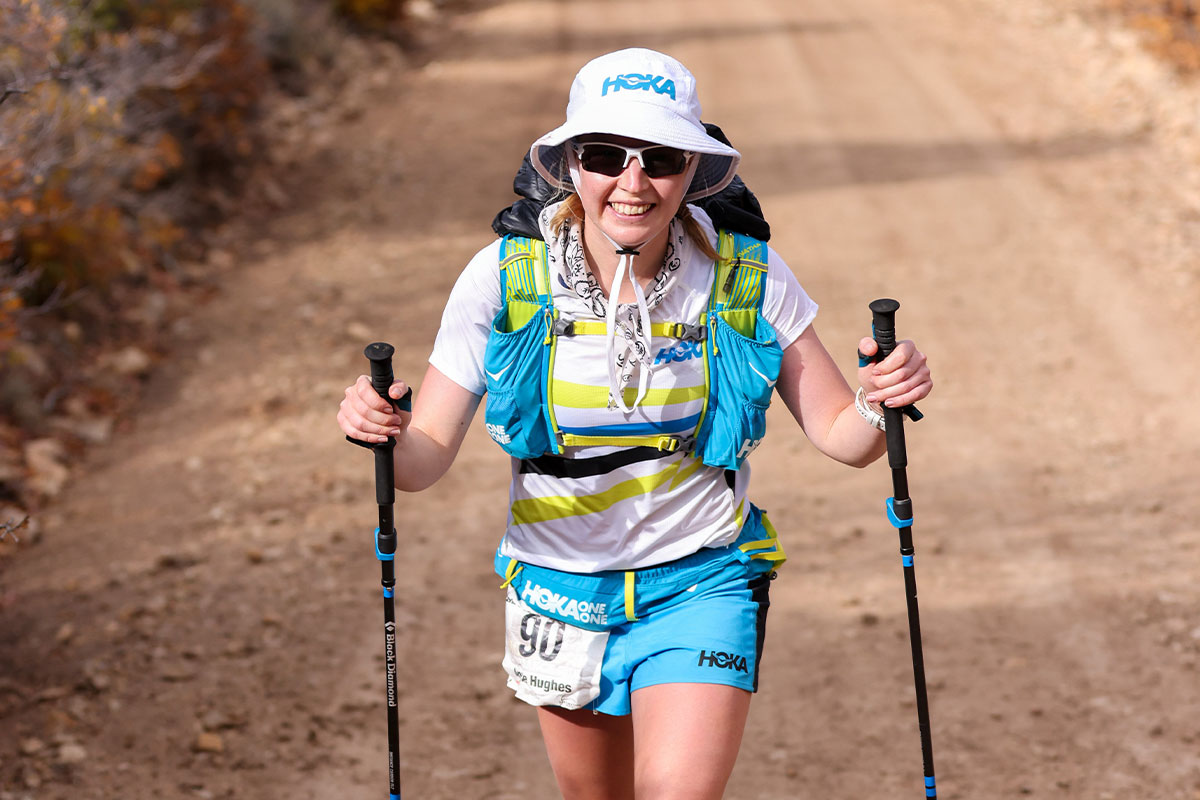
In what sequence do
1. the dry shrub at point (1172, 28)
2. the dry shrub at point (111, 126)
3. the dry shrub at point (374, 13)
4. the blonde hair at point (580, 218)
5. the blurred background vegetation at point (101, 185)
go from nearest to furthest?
the blonde hair at point (580, 218) → the dry shrub at point (111, 126) → the blurred background vegetation at point (101, 185) → the dry shrub at point (1172, 28) → the dry shrub at point (374, 13)

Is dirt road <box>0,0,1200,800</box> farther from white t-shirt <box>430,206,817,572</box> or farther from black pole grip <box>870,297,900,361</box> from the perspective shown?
black pole grip <box>870,297,900,361</box>

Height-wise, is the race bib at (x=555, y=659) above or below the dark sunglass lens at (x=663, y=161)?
below

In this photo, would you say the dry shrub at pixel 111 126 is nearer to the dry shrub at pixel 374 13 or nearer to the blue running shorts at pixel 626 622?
the dry shrub at pixel 374 13

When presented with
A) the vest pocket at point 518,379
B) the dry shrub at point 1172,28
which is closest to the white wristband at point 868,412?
the vest pocket at point 518,379

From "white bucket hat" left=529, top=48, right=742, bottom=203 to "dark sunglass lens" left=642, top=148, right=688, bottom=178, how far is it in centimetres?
5

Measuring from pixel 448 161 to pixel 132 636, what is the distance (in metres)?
7.85

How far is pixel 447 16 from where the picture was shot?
59.9 ft

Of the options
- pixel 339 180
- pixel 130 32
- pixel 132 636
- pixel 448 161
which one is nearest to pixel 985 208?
pixel 448 161

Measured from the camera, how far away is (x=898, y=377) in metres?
3.12

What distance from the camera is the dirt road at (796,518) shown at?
5.46 meters

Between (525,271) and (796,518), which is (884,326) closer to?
(525,271)

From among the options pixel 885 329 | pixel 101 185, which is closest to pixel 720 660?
pixel 885 329

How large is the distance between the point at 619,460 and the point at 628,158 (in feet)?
2.44

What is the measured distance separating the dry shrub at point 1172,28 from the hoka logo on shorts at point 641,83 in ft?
41.3
